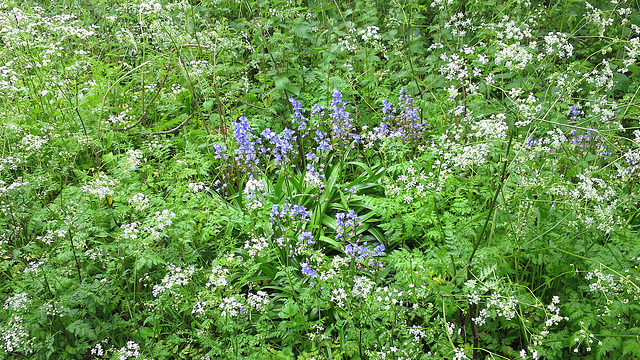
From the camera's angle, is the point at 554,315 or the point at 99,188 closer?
the point at 554,315

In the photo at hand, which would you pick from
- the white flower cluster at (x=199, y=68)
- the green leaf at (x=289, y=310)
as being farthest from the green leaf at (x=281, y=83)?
the green leaf at (x=289, y=310)

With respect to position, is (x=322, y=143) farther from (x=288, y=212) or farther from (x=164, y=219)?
(x=164, y=219)

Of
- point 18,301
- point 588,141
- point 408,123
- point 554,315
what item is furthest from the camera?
point 408,123

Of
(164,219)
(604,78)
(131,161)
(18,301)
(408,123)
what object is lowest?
(18,301)

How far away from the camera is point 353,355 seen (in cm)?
264

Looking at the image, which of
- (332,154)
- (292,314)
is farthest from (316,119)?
(292,314)

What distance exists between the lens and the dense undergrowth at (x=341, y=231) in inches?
96.6

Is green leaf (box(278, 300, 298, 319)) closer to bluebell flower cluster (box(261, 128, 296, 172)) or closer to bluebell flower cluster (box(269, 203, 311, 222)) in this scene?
bluebell flower cluster (box(269, 203, 311, 222))

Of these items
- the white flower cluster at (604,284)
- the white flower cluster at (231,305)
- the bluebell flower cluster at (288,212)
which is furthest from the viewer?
the bluebell flower cluster at (288,212)

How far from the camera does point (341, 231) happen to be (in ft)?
9.49

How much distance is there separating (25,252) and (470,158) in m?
3.63

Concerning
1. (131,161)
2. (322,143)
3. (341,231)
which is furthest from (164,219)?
(322,143)

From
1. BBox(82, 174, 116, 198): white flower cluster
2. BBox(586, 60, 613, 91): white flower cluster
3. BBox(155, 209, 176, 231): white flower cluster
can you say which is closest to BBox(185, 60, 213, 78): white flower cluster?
BBox(82, 174, 116, 198): white flower cluster

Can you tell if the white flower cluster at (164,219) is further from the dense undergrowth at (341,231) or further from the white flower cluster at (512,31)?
the white flower cluster at (512,31)
